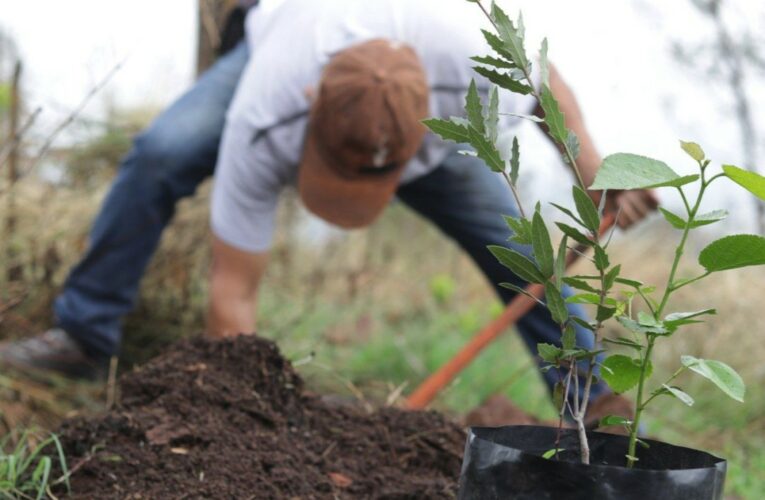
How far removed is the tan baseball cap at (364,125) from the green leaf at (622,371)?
1.38 meters

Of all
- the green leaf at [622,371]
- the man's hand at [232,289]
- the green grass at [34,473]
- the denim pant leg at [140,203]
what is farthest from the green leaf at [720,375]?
the denim pant leg at [140,203]

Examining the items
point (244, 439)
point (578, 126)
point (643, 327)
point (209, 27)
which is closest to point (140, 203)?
point (209, 27)

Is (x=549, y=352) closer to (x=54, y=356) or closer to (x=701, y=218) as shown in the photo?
(x=701, y=218)

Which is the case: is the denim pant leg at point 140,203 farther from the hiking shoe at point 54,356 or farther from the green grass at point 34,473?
the green grass at point 34,473

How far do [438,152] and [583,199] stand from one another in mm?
1869

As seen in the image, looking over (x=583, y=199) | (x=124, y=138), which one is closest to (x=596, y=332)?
(x=583, y=199)

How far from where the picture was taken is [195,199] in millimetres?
3750

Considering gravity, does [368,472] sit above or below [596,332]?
below

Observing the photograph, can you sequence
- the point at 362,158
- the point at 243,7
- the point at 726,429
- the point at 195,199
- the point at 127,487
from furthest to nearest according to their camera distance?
1. the point at 726,429
2. the point at 195,199
3. the point at 243,7
4. the point at 362,158
5. the point at 127,487

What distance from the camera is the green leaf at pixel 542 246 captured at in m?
0.95

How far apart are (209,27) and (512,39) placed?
276 cm

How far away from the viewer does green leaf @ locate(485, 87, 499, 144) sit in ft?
3.15

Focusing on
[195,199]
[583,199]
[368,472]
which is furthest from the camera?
[195,199]

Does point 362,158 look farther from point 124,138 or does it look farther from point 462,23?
point 124,138
